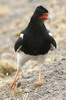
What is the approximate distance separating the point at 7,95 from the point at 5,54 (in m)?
8.24

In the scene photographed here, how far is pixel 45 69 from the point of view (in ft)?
42.7

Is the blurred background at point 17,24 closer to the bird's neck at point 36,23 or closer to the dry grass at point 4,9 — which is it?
the dry grass at point 4,9

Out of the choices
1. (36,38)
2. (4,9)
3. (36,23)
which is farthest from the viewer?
(4,9)

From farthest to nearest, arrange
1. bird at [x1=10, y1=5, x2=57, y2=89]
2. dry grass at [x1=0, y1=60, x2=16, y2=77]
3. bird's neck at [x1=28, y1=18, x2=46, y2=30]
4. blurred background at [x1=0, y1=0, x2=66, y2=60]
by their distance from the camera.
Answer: blurred background at [x1=0, y1=0, x2=66, y2=60] < dry grass at [x1=0, y1=60, x2=16, y2=77] < bird's neck at [x1=28, y1=18, x2=46, y2=30] < bird at [x1=10, y1=5, x2=57, y2=89]

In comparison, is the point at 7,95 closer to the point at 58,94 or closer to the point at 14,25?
the point at 58,94

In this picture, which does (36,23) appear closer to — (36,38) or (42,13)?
(42,13)

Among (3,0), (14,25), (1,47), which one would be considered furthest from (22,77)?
(3,0)

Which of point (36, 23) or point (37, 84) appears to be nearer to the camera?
Result: point (36, 23)

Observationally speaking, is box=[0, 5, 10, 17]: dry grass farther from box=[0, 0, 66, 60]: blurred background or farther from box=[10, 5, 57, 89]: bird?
box=[10, 5, 57, 89]: bird

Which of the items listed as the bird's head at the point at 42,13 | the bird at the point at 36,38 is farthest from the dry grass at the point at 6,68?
the bird's head at the point at 42,13

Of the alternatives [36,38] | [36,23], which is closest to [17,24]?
[36,23]

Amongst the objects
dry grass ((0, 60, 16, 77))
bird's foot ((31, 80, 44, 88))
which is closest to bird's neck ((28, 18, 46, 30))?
bird's foot ((31, 80, 44, 88))

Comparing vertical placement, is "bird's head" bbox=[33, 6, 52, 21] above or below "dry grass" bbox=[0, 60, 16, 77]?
above

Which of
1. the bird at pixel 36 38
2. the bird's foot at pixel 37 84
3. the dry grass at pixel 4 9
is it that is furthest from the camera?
the dry grass at pixel 4 9
